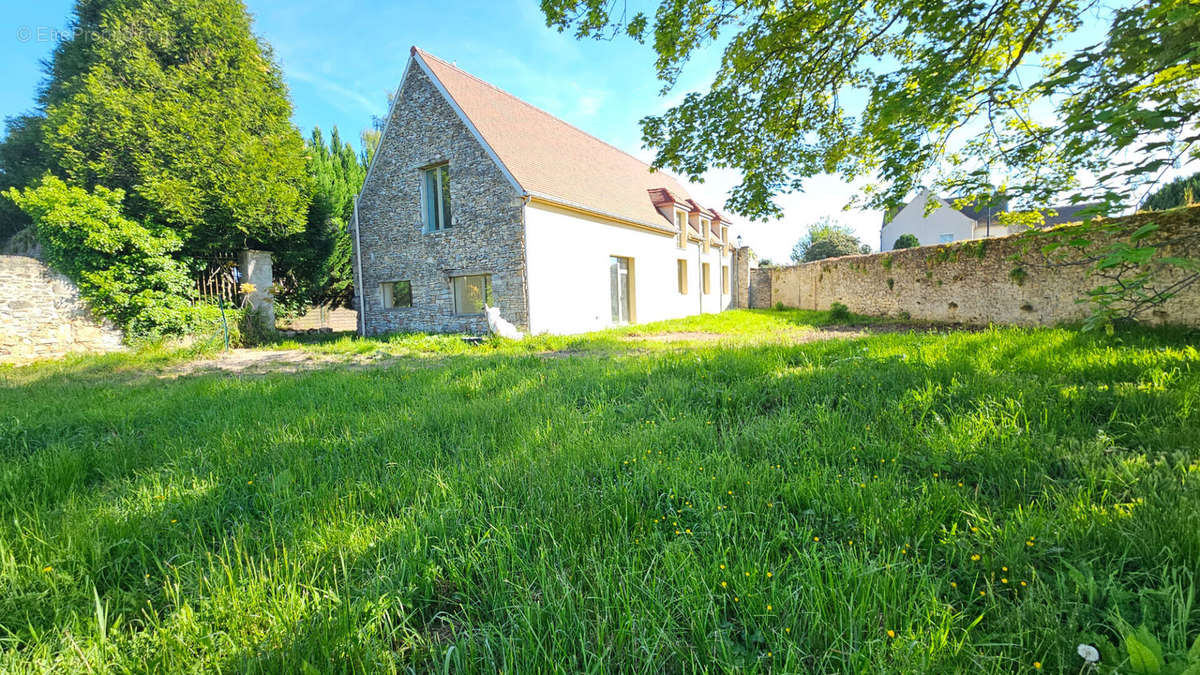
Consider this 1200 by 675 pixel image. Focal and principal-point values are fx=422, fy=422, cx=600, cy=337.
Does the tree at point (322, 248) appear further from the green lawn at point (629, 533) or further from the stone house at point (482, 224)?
the green lawn at point (629, 533)

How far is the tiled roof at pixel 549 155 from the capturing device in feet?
41.3

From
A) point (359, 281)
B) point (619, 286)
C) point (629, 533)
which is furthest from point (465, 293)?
point (629, 533)

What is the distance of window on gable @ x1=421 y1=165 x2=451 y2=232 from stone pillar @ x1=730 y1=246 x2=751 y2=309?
53.1 feet

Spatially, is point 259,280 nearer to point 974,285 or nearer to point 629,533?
point 629,533

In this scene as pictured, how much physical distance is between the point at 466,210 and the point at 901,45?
34.7ft

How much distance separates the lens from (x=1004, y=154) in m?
5.25

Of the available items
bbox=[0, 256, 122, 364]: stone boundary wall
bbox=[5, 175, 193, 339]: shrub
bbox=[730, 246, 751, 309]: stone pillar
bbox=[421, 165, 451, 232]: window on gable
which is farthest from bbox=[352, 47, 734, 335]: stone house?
bbox=[730, 246, 751, 309]: stone pillar

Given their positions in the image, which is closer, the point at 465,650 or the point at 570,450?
the point at 465,650

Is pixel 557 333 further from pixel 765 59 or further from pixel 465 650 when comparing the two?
pixel 465 650

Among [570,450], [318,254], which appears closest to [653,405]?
[570,450]

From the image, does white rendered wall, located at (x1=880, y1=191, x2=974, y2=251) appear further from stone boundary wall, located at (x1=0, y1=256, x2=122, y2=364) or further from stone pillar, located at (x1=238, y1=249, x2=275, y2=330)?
stone boundary wall, located at (x1=0, y1=256, x2=122, y2=364)

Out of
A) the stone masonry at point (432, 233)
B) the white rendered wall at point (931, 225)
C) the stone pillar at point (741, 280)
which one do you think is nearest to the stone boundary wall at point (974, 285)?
the stone pillar at point (741, 280)

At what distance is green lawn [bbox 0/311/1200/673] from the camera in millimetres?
1338

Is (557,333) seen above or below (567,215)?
below
